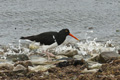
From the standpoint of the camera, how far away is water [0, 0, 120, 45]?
14.9 metres

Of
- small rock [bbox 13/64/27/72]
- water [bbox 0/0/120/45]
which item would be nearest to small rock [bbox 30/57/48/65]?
small rock [bbox 13/64/27/72]

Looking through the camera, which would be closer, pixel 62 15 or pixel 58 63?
pixel 58 63

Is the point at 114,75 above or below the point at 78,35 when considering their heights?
above

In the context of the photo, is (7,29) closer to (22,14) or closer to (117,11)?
(22,14)

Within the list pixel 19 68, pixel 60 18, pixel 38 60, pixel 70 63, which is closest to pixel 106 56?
pixel 70 63

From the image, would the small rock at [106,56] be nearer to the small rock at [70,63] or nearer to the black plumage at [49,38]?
the small rock at [70,63]

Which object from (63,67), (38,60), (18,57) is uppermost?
(63,67)

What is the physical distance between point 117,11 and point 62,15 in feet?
12.7

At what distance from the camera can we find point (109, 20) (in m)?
17.1

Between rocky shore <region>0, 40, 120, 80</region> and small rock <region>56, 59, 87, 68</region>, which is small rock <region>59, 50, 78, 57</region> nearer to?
rocky shore <region>0, 40, 120, 80</region>

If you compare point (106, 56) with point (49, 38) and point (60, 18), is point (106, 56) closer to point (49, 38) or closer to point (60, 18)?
point (49, 38)

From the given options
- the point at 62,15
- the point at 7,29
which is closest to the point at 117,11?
the point at 62,15

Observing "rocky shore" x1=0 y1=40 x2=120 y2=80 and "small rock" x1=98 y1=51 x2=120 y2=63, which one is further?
"small rock" x1=98 y1=51 x2=120 y2=63

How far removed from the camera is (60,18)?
17.4 metres
